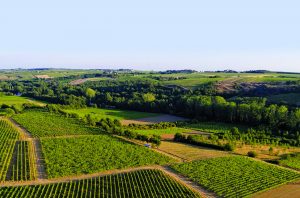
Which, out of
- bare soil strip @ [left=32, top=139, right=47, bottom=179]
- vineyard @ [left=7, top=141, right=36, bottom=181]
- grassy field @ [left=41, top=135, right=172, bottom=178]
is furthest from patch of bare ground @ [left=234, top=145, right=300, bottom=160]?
A: vineyard @ [left=7, top=141, right=36, bottom=181]

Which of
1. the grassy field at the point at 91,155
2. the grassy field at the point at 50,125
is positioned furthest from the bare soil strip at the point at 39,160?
the grassy field at the point at 50,125

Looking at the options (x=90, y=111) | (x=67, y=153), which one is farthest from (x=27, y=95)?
(x=67, y=153)

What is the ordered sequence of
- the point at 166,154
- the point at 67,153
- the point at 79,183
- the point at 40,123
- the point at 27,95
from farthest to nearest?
1. the point at 27,95
2. the point at 40,123
3. the point at 166,154
4. the point at 67,153
5. the point at 79,183

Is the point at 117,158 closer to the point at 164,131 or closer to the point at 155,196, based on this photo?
the point at 155,196

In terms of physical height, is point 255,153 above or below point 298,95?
below

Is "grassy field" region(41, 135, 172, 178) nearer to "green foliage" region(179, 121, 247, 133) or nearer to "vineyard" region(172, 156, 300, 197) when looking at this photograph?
"vineyard" region(172, 156, 300, 197)

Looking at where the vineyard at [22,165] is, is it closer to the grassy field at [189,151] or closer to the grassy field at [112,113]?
the grassy field at [189,151]
